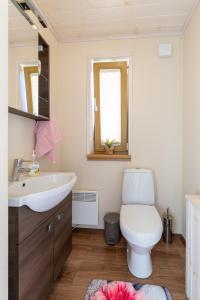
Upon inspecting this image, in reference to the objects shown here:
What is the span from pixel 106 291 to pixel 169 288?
897 mm

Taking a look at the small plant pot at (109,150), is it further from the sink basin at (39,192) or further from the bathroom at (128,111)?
the sink basin at (39,192)

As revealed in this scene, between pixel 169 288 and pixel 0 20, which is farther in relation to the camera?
pixel 169 288

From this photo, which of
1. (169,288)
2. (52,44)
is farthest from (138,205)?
(52,44)

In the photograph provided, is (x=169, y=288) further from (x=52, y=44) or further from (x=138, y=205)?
(x=52, y=44)

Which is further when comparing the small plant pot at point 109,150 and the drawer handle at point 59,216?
the small plant pot at point 109,150

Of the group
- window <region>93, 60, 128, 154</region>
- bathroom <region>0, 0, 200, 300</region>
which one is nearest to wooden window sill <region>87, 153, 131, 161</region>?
bathroom <region>0, 0, 200, 300</region>

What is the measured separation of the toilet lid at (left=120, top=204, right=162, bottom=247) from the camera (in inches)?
52.1

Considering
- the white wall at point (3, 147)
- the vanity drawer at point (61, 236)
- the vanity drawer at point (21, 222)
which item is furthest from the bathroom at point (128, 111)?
the white wall at point (3, 147)

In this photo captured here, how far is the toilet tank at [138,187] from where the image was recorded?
1.90m

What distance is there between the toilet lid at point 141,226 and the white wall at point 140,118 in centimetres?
49

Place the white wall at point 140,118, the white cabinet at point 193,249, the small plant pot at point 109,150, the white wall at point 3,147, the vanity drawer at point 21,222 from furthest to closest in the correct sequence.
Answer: the small plant pot at point 109,150, the white wall at point 140,118, the white cabinet at point 193,249, the vanity drawer at point 21,222, the white wall at point 3,147

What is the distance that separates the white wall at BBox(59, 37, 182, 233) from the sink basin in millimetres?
727

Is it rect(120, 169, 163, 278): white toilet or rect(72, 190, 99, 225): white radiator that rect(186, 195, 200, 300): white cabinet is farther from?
rect(72, 190, 99, 225): white radiator

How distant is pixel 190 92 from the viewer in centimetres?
178
